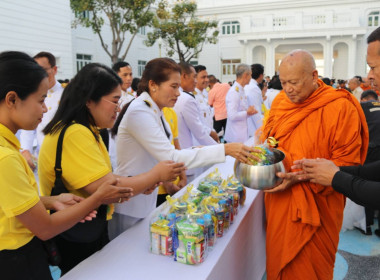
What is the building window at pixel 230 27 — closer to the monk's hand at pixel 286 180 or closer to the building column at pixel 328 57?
the building column at pixel 328 57

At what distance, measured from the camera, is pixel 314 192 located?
6.10ft

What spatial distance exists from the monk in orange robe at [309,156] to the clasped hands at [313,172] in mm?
24

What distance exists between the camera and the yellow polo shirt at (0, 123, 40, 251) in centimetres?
103

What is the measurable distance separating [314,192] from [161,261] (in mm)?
976

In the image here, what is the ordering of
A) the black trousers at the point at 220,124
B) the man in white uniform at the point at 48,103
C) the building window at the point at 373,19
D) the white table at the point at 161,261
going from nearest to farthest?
1. the white table at the point at 161,261
2. the man in white uniform at the point at 48,103
3. the black trousers at the point at 220,124
4. the building window at the point at 373,19

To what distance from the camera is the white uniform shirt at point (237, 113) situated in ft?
16.3

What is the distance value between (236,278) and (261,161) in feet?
2.23

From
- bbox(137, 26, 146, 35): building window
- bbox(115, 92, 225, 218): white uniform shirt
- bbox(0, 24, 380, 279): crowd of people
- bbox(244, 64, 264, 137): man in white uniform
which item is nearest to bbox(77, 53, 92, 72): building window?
bbox(137, 26, 146, 35): building window

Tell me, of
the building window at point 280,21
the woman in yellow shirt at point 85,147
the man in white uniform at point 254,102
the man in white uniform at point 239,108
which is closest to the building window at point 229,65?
the building window at point 280,21

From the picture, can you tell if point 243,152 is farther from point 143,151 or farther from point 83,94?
point 83,94

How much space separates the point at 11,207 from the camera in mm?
1044

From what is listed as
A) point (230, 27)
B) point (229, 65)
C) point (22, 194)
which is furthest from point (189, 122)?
point (230, 27)

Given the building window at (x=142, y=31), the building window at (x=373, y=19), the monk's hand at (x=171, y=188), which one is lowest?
the monk's hand at (x=171, y=188)

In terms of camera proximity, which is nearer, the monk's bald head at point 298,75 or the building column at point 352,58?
the monk's bald head at point 298,75
